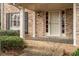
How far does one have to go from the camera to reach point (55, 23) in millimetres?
13656

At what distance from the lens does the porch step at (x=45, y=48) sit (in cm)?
1004

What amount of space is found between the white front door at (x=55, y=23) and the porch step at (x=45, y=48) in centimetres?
235

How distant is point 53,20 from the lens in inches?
540

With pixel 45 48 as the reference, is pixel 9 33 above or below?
above

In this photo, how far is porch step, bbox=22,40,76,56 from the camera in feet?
32.9

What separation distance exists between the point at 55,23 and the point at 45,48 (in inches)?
133

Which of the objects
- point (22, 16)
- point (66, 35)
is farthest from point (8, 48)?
point (66, 35)

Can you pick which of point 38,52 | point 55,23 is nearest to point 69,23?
point 55,23

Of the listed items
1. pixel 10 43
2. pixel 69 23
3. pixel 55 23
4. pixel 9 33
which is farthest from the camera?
pixel 55 23

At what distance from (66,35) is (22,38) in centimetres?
249

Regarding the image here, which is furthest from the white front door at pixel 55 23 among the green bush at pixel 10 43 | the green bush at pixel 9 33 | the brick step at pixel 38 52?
the brick step at pixel 38 52

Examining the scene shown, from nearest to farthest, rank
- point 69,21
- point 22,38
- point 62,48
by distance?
point 62,48 < point 22,38 < point 69,21

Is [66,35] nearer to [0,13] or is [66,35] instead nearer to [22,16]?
[22,16]

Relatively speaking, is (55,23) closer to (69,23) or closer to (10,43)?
(69,23)
